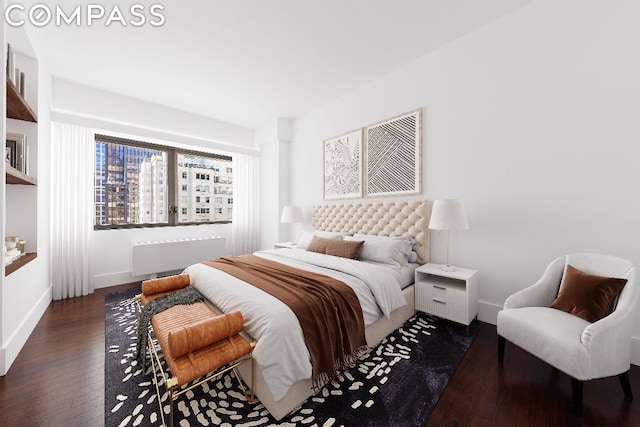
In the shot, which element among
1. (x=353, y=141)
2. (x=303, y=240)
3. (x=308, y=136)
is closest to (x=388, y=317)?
(x=303, y=240)

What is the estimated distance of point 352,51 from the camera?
2.98 metres

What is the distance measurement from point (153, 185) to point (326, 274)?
4061mm

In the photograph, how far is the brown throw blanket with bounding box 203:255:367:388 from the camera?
5.52 feet

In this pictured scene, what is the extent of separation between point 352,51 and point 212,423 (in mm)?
3624

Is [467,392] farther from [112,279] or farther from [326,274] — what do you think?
[112,279]

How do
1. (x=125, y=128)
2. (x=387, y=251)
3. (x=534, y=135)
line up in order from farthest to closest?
(x=125, y=128) < (x=387, y=251) < (x=534, y=135)

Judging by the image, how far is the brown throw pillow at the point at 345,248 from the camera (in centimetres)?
305

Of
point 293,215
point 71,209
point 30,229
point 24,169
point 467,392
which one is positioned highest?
point 24,169

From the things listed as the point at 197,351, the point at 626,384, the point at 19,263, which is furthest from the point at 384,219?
the point at 19,263

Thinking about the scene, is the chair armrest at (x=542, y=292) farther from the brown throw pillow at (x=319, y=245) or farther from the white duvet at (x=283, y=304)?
the brown throw pillow at (x=319, y=245)

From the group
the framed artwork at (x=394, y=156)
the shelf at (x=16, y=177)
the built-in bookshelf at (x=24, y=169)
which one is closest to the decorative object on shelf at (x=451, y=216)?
the framed artwork at (x=394, y=156)

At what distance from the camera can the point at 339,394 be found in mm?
1698

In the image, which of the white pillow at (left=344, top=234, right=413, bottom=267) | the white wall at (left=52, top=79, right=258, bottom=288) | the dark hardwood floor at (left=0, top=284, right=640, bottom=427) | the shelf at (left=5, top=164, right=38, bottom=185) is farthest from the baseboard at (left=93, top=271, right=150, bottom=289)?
the white pillow at (left=344, top=234, right=413, bottom=267)

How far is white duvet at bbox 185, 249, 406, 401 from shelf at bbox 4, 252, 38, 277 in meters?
1.32
